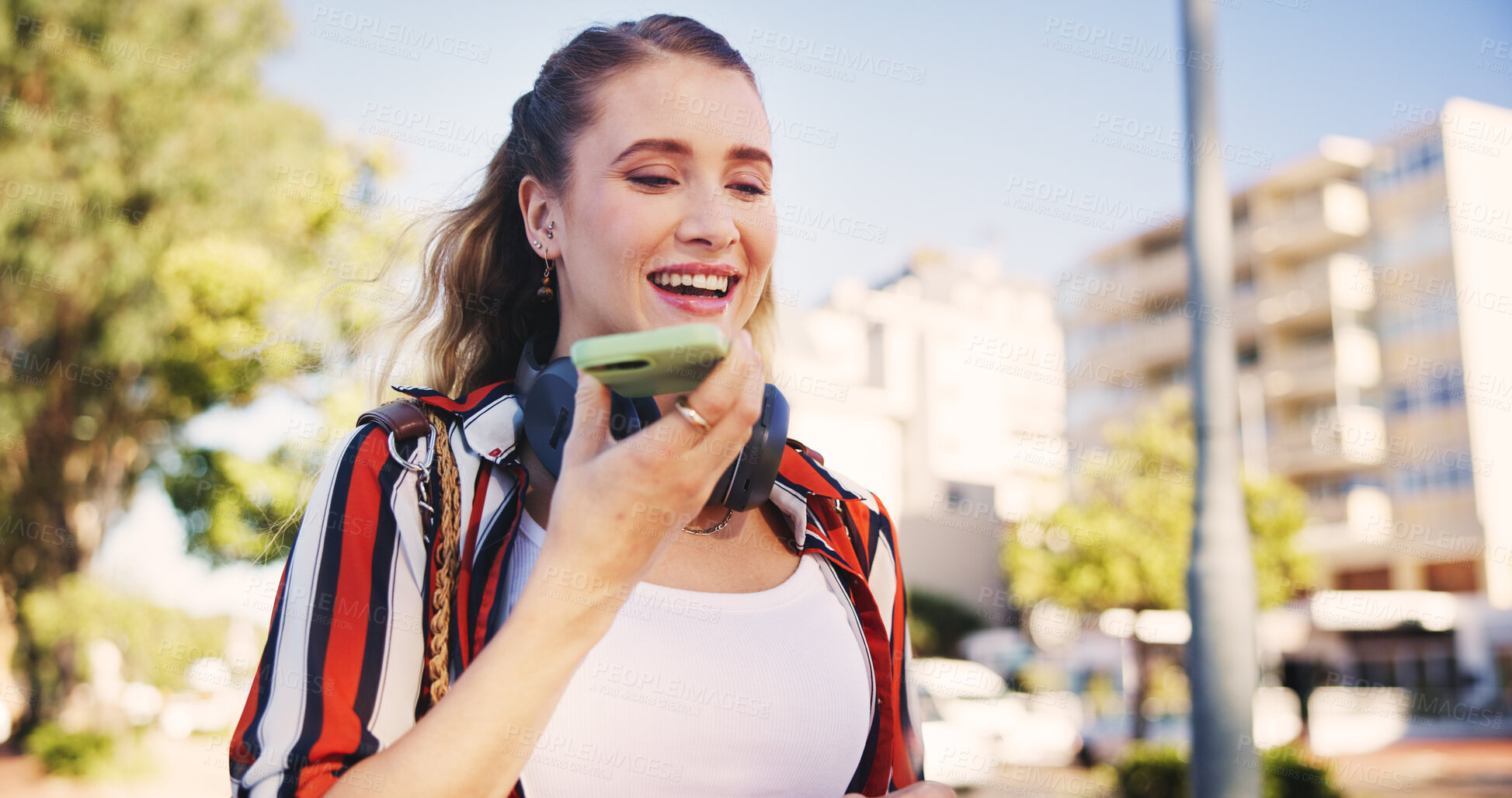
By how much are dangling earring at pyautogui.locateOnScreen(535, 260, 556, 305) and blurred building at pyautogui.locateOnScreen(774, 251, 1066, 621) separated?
30987 millimetres

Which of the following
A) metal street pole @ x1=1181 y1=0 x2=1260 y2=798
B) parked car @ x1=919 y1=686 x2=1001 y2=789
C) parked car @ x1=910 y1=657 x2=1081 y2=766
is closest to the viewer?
metal street pole @ x1=1181 y1=0 x2=1260 y2=798

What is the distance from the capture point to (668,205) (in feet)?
5.26

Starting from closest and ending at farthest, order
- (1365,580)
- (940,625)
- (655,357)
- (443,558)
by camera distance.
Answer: (655,357) < (443,558) < (1365,580) < (940,625)

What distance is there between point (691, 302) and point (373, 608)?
2.12ft

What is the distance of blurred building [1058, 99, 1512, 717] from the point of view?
29.9m

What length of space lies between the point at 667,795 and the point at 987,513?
121 ft

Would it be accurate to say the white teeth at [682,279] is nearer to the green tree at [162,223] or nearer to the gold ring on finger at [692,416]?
the gold ring on finger at [692,416]

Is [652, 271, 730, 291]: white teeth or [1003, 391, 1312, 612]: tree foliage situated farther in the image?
[1003, 391, 1312, 612]: tree foliage

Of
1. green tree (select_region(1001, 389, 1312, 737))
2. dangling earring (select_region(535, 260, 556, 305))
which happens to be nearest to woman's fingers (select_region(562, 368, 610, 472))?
dangling earring (select_region(535, 260, 556, 305))

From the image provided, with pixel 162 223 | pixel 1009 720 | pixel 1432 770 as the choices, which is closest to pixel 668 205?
pixel 162 223

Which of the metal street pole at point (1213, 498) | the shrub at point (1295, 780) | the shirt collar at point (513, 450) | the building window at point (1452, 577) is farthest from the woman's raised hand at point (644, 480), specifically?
the building window at point (1452, 577)

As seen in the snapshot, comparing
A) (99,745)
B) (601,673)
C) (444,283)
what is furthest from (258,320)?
(601,673)

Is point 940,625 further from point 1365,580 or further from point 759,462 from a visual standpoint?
point 759,462

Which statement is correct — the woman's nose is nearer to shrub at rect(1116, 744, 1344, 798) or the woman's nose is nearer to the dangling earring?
the dangling earring
